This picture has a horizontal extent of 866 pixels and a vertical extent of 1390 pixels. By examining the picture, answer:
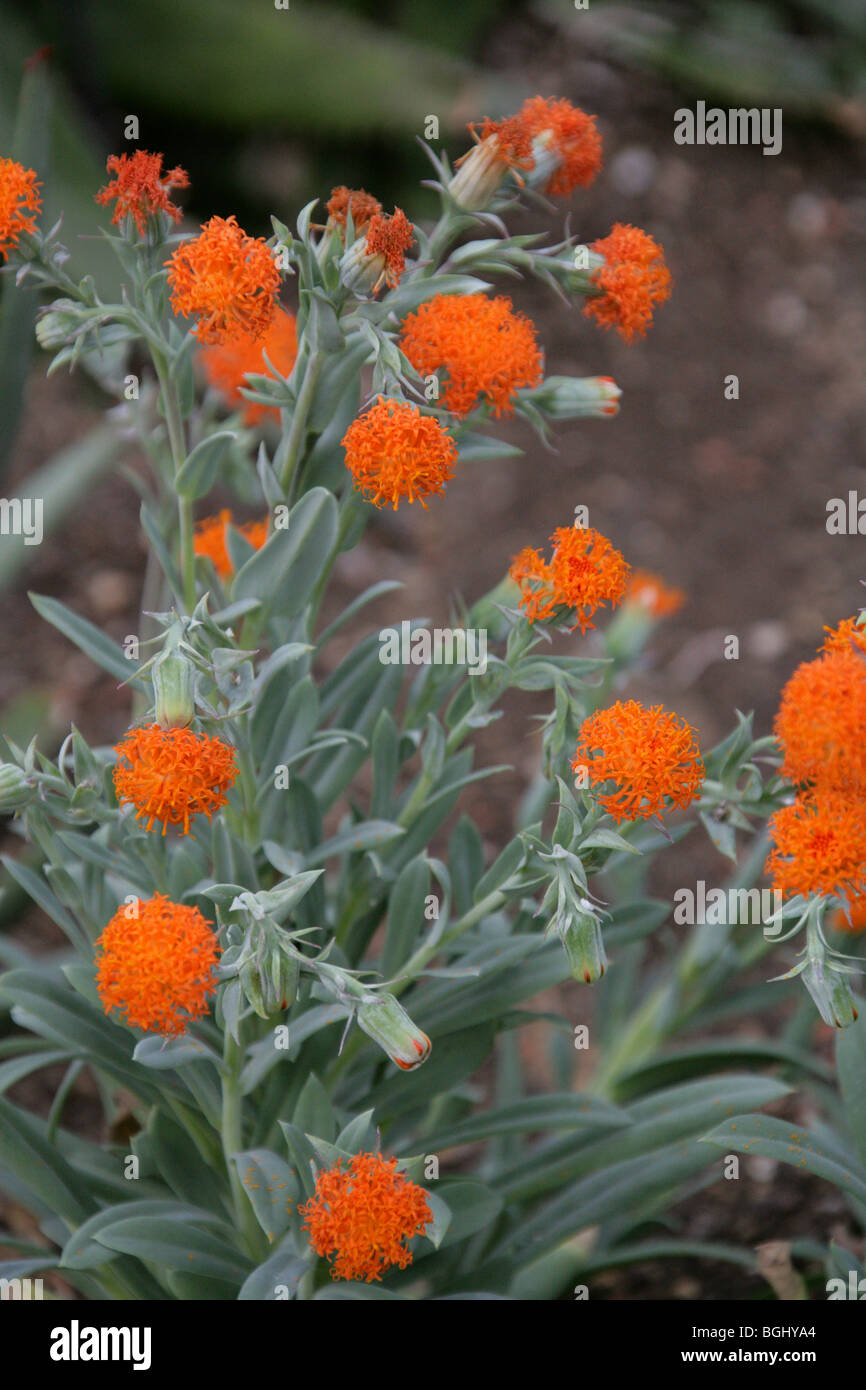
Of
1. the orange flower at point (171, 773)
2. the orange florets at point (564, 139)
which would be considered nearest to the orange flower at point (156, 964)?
the orange flower at point (171, 773)

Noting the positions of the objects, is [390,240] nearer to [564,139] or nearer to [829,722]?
[564,139]

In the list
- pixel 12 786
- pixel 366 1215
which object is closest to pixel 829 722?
pixel 366 1215

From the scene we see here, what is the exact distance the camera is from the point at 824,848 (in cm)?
81

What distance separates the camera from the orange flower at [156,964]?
80 cm

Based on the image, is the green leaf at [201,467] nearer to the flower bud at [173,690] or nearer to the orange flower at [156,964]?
the flower bud at [173,690]

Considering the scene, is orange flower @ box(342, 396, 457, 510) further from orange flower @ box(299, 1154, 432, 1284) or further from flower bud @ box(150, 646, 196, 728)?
orange flower @ box(299, 1154, 432, 1284)

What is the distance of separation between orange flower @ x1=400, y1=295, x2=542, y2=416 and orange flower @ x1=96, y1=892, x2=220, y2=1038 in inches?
15.4

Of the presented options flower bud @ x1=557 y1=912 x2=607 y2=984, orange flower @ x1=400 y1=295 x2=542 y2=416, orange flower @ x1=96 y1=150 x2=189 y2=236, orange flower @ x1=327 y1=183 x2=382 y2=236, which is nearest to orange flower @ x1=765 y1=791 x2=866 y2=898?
flower bud @ x1=557 y1=912 x2=607 y2=984

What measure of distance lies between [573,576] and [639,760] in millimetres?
140

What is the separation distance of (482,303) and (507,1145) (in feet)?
2.89

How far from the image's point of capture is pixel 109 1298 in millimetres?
1094

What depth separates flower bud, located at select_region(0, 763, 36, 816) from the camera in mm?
860

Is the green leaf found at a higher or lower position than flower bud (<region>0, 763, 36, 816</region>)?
higher

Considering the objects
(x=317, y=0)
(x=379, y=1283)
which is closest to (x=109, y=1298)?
(x=379, y=1283)
